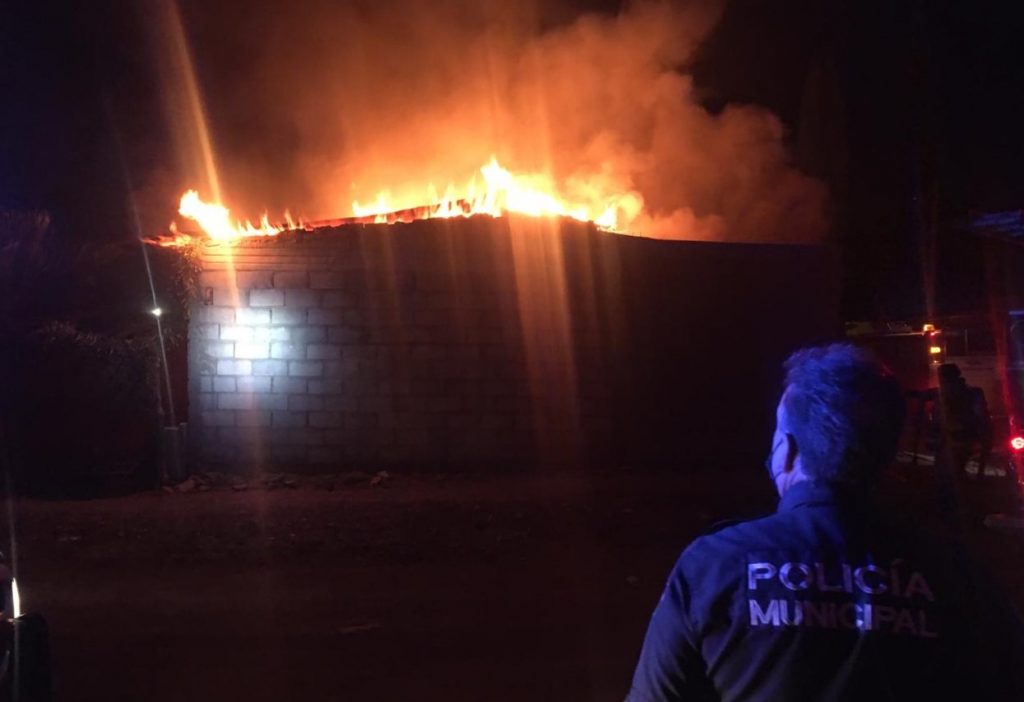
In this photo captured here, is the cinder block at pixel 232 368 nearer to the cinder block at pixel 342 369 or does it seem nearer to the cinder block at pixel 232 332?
the cinder block at pixel 232 332

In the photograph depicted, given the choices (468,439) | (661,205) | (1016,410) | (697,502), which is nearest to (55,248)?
(468,439)

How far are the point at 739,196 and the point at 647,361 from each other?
618 cm

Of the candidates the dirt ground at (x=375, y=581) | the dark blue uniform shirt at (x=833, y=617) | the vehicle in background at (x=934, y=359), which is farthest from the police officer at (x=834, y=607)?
the vehicle in background at (x=934, y=359)

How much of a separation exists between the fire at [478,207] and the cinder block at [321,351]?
141 cm

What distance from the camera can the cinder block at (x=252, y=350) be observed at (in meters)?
10.6

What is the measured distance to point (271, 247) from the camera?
1077 cm

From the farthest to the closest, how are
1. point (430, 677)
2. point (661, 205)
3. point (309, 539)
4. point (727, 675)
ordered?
1. point (661, 205)
2. point (309, 539)
3. point (430, 677)
4. point (727, 675)

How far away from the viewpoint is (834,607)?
154 cm

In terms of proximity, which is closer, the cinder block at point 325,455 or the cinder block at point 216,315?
the cinder block at point 216,315

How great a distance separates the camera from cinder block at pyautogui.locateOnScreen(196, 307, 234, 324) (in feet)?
34.9

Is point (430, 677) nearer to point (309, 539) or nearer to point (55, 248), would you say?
point (309, 539)

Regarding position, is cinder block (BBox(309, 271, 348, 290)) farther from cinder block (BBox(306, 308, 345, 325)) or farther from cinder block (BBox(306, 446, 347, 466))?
cinder block (BBox(306, 446, 347, 466))

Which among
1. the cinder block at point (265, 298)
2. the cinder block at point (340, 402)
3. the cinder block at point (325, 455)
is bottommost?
the cinder block at point (325, 455)

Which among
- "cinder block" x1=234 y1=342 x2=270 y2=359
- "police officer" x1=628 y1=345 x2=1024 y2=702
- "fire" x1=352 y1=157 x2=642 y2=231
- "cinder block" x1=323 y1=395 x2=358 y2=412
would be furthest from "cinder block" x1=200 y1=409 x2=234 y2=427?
"police officer" x1=628 y1=345 x2=1024 y2=702
